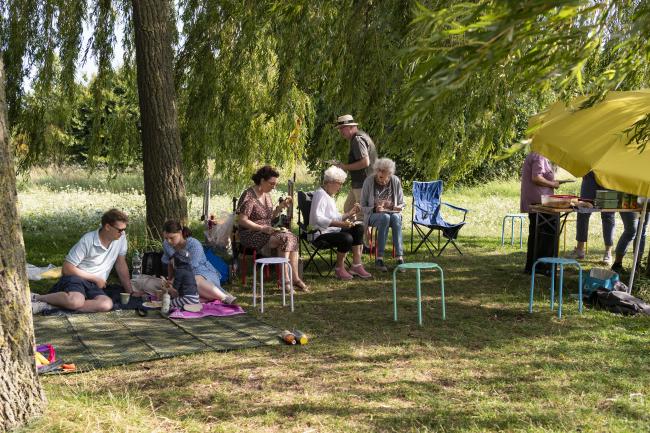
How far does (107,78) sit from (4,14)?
1.45 meters

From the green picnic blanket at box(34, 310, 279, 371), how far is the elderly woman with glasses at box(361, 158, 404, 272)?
2.32 m

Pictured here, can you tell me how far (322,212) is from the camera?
26.0 ft

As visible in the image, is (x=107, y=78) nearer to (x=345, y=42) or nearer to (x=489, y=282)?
(x=345, y=42)

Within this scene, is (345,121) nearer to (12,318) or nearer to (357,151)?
(357,151)

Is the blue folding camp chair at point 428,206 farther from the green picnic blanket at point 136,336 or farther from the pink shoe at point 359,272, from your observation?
the green picnic blanket at point 136,336

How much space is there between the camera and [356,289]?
297 inches

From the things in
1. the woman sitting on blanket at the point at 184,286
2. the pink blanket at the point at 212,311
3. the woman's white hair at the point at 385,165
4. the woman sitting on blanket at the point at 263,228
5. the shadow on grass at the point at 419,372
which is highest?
the woman's white hair at the point at 385,165

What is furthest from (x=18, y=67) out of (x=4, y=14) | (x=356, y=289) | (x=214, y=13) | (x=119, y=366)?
(x=119, y=366)

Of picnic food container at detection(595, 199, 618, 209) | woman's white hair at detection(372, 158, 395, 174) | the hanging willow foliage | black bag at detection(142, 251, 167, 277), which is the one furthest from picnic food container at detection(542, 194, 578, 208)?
black bag at detection(142, 251, 167, 277)

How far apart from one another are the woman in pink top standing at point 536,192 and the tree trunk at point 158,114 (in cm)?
372

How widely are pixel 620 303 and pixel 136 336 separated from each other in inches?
158

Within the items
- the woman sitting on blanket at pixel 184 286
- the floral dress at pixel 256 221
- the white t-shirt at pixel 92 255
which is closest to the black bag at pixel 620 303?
the floral dress at pixel 256 221

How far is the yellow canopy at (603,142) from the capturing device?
606 centimetres

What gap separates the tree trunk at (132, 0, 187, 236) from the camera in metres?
8.02
